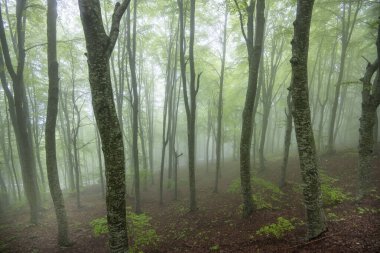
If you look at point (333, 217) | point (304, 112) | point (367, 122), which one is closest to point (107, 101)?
point (304, 112)

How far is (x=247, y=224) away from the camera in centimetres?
798

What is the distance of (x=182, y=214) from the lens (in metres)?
11.0

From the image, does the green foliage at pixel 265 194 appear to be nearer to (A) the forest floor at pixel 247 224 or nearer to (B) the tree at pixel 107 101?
(A) the forest floor at pixel 247 224

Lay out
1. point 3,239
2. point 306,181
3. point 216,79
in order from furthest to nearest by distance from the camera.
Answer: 1. point 216,79
2. point 3,239
3. point 306,181

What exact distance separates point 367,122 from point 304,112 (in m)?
3.49

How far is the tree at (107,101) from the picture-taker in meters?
3.90

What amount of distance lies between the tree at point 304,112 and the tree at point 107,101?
3.80 m

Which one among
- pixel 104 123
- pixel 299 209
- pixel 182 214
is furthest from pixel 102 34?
pixel 182 214

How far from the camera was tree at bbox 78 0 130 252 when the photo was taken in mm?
3900

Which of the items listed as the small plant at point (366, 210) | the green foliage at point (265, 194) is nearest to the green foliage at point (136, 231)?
the green foliage at point (265, 194)

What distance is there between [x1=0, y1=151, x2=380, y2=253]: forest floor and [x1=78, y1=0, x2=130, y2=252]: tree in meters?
4.01

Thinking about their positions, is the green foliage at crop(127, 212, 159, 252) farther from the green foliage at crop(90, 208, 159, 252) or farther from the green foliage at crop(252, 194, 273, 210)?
the green foliage at crop(252, 194, 273, 210)

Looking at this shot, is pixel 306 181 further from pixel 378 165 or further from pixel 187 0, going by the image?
pixel 187 0

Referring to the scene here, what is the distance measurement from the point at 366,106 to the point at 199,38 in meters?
12.1
